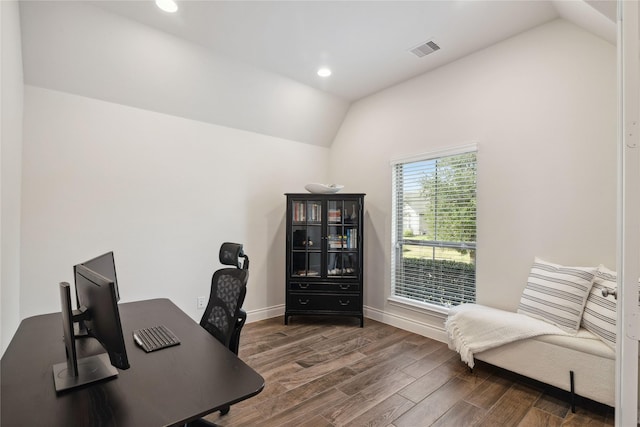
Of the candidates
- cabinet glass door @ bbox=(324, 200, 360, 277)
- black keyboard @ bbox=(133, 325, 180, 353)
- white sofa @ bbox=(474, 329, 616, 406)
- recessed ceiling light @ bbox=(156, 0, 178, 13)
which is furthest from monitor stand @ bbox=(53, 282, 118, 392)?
cabinet glass door @ bbox=(324, 200, 360, 277)

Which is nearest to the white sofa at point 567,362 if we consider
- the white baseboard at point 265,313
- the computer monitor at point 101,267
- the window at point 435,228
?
the window at point 435,228

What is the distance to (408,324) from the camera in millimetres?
3615

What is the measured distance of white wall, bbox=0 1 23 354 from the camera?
1829mm

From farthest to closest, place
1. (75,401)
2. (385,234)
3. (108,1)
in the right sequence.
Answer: (385,234)
(108,1)
(75,401)

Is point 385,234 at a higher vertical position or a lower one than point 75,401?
higher

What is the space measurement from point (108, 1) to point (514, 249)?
12.9ft

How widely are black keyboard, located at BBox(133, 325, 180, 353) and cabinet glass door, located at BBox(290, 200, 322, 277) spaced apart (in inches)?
90.7

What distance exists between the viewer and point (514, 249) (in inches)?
110

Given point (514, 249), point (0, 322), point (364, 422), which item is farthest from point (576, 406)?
point (0, 322)

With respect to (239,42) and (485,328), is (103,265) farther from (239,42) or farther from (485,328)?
(485,328)

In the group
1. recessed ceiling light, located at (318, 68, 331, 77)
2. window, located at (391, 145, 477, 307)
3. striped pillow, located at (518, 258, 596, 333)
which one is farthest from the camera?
recessed ceiling light, located at (318, 68, 331, 77)

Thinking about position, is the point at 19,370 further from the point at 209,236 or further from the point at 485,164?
the point at 485,164

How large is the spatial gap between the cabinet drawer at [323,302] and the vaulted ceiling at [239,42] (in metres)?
2.32

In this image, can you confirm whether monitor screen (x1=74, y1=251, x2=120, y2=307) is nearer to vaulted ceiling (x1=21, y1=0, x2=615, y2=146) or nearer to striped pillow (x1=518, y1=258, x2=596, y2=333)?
vaulted ceiling (x1=21, y1=0, x2=615, y2=146)
